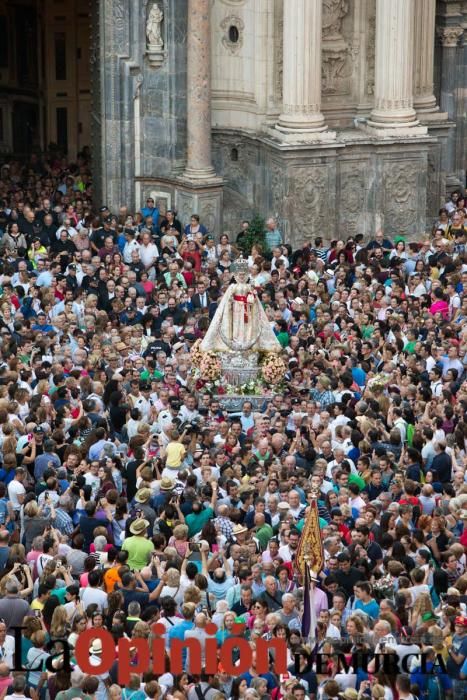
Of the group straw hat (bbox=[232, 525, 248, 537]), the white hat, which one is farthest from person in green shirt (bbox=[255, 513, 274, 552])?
the white hat

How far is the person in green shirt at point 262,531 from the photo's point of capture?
880 inches

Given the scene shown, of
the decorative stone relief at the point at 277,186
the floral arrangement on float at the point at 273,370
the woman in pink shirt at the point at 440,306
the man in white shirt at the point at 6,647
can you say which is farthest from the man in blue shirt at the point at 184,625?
the decorative stone relief at the point at 277,186

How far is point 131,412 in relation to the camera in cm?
2605

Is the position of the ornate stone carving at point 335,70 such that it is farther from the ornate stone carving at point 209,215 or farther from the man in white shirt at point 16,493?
the man in white shirt at point 16,493

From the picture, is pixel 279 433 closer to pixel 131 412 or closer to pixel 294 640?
pixel 131 412

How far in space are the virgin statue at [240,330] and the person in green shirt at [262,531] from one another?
663cm

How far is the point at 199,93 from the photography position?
36875 mm

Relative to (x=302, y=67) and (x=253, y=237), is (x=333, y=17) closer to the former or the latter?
(x=302, y=67)

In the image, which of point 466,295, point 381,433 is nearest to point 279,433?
point 381,433

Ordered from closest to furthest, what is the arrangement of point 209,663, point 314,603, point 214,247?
1. point 209,663
2. point 314,603
3. point 214,247

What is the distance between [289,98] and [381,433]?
484 inches

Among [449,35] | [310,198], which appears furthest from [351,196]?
[449,35]

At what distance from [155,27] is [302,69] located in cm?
307

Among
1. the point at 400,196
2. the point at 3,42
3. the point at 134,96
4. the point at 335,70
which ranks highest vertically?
the point at 3,42
